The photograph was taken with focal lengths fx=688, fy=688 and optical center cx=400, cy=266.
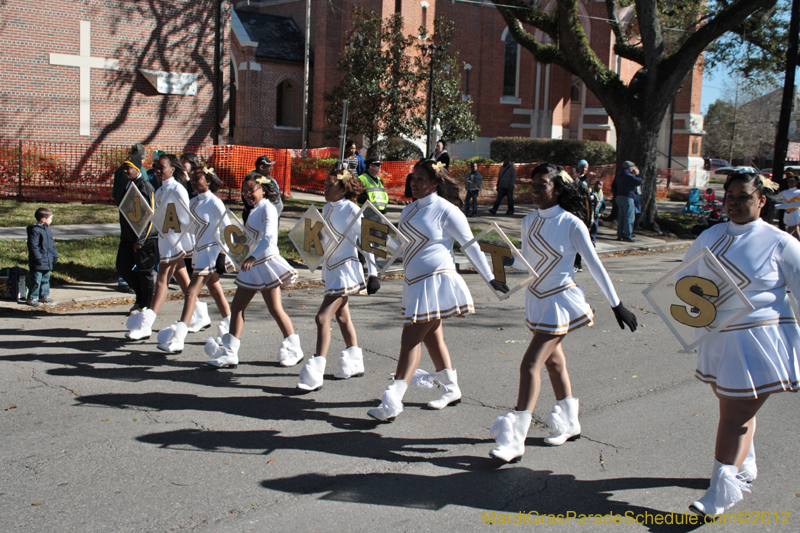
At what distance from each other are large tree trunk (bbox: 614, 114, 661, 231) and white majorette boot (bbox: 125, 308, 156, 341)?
48.8 feet

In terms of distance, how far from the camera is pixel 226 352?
6320 mm

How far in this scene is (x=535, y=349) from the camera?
4496mm

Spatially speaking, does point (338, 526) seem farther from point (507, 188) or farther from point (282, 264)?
point (507, 188)

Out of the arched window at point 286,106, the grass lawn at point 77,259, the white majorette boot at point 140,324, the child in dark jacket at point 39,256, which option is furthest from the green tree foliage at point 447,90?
the white majorette boot at point 140,324

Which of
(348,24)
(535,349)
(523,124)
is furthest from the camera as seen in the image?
(523,124)

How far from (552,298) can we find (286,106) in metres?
33.9

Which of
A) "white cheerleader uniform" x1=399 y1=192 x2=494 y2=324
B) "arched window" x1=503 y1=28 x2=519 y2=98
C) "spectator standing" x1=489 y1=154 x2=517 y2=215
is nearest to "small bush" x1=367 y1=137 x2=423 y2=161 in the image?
"spectator standing" x1=489 y1=154 x2=517 y2=215

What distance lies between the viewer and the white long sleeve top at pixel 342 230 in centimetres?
604

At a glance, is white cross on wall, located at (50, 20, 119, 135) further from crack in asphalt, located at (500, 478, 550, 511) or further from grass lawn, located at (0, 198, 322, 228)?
crack in asphalt, located at (500, 478, 550, 511)

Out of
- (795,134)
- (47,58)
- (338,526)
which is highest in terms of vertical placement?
(795,134)

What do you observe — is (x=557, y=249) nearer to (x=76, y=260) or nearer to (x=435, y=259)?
(x=435, y=259)

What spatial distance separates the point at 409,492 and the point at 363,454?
0.62 metres

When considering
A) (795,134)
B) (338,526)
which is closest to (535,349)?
(338,526)

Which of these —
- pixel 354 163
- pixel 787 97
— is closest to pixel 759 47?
pixel 787 97
